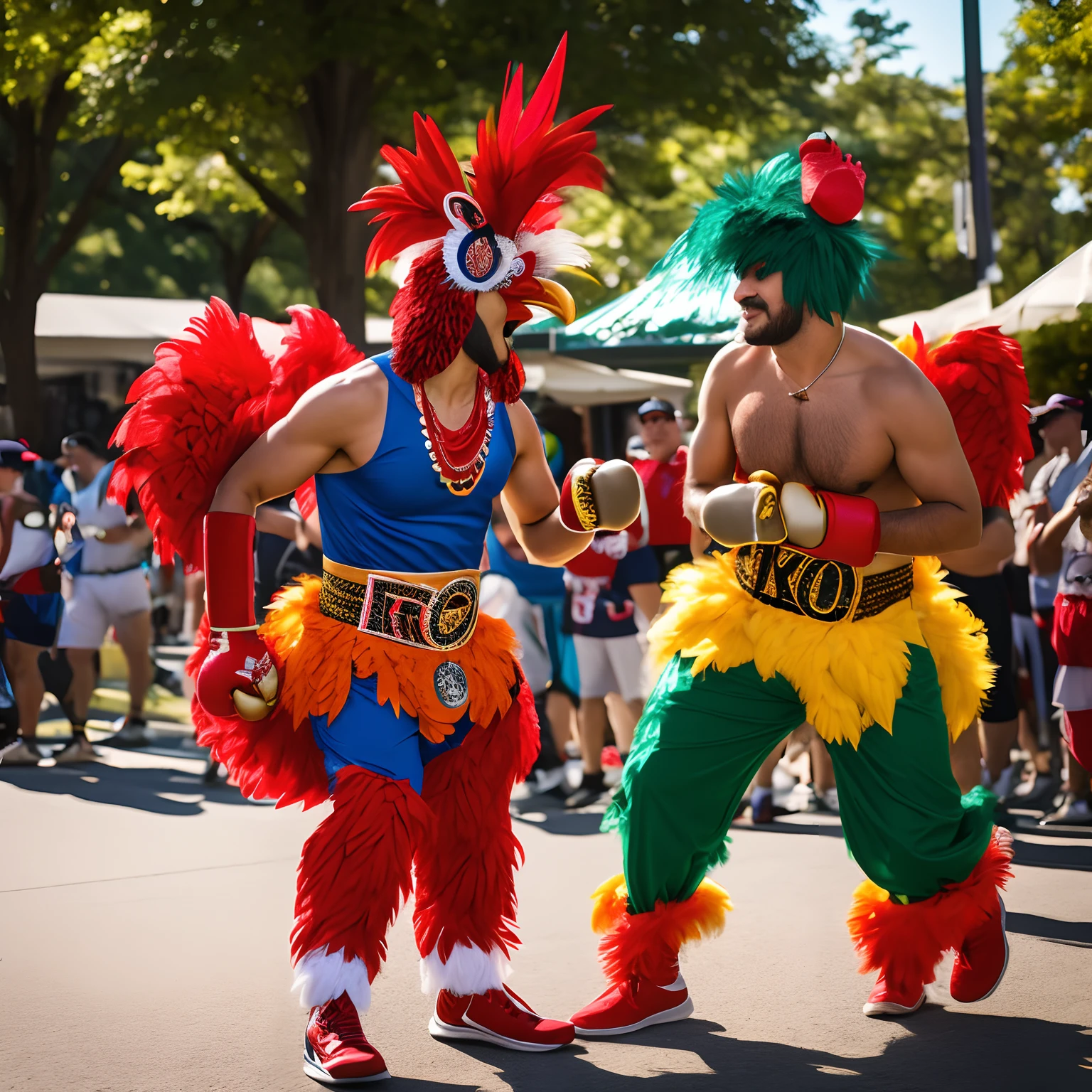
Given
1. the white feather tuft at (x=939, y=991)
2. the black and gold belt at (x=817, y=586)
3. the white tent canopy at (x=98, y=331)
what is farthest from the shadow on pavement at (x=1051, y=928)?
the white tent canopy at (x=98, y=331)

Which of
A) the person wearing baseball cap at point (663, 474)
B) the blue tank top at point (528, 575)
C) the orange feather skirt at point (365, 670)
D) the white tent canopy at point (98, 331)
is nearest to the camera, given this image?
the orange feather skirt at point (365, 670)

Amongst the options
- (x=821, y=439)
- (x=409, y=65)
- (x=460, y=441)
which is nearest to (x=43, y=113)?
(x=409, y=65)

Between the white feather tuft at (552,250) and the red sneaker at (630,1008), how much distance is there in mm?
1782

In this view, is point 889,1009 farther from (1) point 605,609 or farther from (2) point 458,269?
(1) point 605,609

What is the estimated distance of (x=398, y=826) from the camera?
316 centimetres

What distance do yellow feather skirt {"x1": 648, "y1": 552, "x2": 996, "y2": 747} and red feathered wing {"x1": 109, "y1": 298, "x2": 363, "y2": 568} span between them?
1.14m

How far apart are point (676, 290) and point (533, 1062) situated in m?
→ 1.95

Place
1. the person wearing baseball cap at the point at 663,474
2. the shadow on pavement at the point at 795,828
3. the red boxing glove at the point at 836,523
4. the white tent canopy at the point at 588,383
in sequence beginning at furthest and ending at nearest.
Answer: the white tent canopy at the point at 588,383 < the person wearing baseball cap at the point at 663,474 < the shadow on pavement at the point at 795,828 < the red boxing glove at the point at 836,523

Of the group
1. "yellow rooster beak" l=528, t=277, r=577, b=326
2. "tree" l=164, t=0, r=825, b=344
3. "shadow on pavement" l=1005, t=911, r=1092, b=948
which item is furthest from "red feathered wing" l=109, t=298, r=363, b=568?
"tree" l=164, t=0, r=825, b=344

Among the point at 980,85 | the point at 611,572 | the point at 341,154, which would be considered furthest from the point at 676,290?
the point at 341,154

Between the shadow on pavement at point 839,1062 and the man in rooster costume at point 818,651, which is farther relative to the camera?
the man in rooster costume at point 818,651

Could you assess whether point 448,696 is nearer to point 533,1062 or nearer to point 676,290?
→ point 533,1062

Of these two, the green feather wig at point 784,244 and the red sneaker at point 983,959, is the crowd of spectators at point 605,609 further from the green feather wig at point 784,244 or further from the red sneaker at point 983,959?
the red sneaker at point 983,959

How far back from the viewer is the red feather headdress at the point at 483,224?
10.8ft
